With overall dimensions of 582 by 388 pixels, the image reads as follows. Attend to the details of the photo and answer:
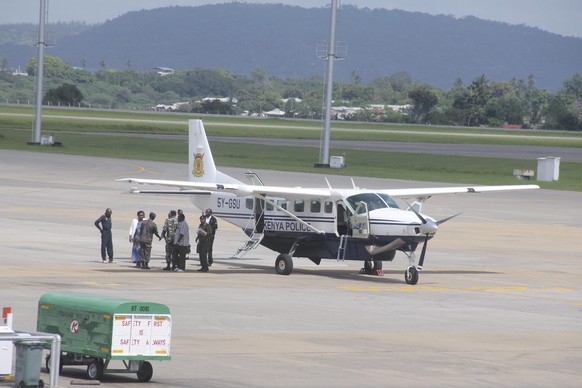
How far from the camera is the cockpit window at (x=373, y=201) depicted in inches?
1340

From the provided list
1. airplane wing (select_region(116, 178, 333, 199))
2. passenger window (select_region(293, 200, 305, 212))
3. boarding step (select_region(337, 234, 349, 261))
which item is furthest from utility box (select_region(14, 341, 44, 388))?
passenger window (select_region(293, 200, 305, 212))

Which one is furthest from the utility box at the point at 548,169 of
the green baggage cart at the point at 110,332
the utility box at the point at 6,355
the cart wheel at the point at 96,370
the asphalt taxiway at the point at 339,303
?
the utility box at the point at 6,355

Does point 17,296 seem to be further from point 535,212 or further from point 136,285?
point 535,212

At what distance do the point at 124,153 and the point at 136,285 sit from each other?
213 ft

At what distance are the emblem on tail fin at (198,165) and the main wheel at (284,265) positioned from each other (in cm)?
612

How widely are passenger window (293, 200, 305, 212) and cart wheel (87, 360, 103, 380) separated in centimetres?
1770

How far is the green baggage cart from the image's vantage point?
1788cm

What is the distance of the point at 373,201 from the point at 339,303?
600 centimetres

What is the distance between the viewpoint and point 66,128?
135 m

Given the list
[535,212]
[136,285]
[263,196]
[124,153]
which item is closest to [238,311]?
[136,285]

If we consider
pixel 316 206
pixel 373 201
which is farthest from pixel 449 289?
pixel 316 206

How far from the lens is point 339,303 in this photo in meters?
28.7

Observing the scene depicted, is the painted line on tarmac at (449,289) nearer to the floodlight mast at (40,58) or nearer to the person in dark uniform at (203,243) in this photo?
the person in dark uniform at (203,243)

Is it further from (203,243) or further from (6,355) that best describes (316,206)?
(6,355)
